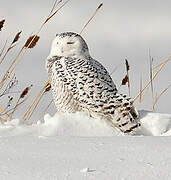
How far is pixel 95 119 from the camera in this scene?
3.21 metres

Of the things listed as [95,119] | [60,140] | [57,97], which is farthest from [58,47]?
[60,140]

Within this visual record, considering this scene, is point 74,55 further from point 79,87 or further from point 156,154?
point 156,154

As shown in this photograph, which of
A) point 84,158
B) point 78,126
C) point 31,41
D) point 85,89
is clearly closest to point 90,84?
point 85,89

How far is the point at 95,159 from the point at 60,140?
1.05 ft

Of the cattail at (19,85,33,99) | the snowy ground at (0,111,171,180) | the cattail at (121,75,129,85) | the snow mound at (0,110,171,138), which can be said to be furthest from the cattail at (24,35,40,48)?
the snowy ground at (0,111,171,180)

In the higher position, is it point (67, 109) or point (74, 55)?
point (74, 55)

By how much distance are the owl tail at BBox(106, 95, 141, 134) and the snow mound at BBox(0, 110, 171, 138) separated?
56 millimetres

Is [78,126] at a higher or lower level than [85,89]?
lower

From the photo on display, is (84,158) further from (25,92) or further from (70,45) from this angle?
(70,45)

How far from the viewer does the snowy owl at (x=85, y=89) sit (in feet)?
10.5

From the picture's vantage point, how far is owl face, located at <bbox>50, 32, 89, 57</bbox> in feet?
11.9

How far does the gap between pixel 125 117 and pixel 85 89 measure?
0.37 m

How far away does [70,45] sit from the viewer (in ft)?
12.0

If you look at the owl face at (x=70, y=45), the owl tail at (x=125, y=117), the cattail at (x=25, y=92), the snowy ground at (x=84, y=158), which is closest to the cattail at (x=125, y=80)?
the owl tail at (x=125, y=117)
